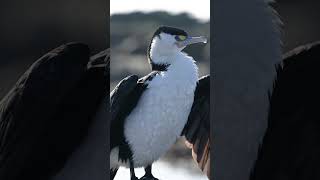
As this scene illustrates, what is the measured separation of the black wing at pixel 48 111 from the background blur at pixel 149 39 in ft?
0.61

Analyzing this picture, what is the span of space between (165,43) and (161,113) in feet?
1.51

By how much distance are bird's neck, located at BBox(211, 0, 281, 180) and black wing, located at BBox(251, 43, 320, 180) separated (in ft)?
0.21

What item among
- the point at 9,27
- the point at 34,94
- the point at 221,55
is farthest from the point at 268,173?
the point at 9,27

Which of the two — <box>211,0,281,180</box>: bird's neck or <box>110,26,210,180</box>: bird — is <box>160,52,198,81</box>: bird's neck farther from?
<box>211,0,281,180</box>: bird's neck

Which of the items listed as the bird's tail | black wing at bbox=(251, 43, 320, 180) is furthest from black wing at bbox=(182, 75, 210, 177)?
the bird's tail

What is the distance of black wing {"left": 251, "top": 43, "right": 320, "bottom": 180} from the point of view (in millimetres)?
4188

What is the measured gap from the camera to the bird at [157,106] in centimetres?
436

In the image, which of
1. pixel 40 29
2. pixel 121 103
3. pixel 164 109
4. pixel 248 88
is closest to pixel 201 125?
pixel 164 109

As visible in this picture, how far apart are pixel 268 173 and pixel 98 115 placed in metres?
1.16

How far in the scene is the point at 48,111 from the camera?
4293 millimetres

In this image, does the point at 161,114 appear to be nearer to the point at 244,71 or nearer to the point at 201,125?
the point at 201,125

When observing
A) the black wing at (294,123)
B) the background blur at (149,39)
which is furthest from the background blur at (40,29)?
the black wing at (294,123)

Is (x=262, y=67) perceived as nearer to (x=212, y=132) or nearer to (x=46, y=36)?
(x=212, y=132)

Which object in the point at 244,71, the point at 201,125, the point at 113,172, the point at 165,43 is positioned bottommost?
the point at 113,172
